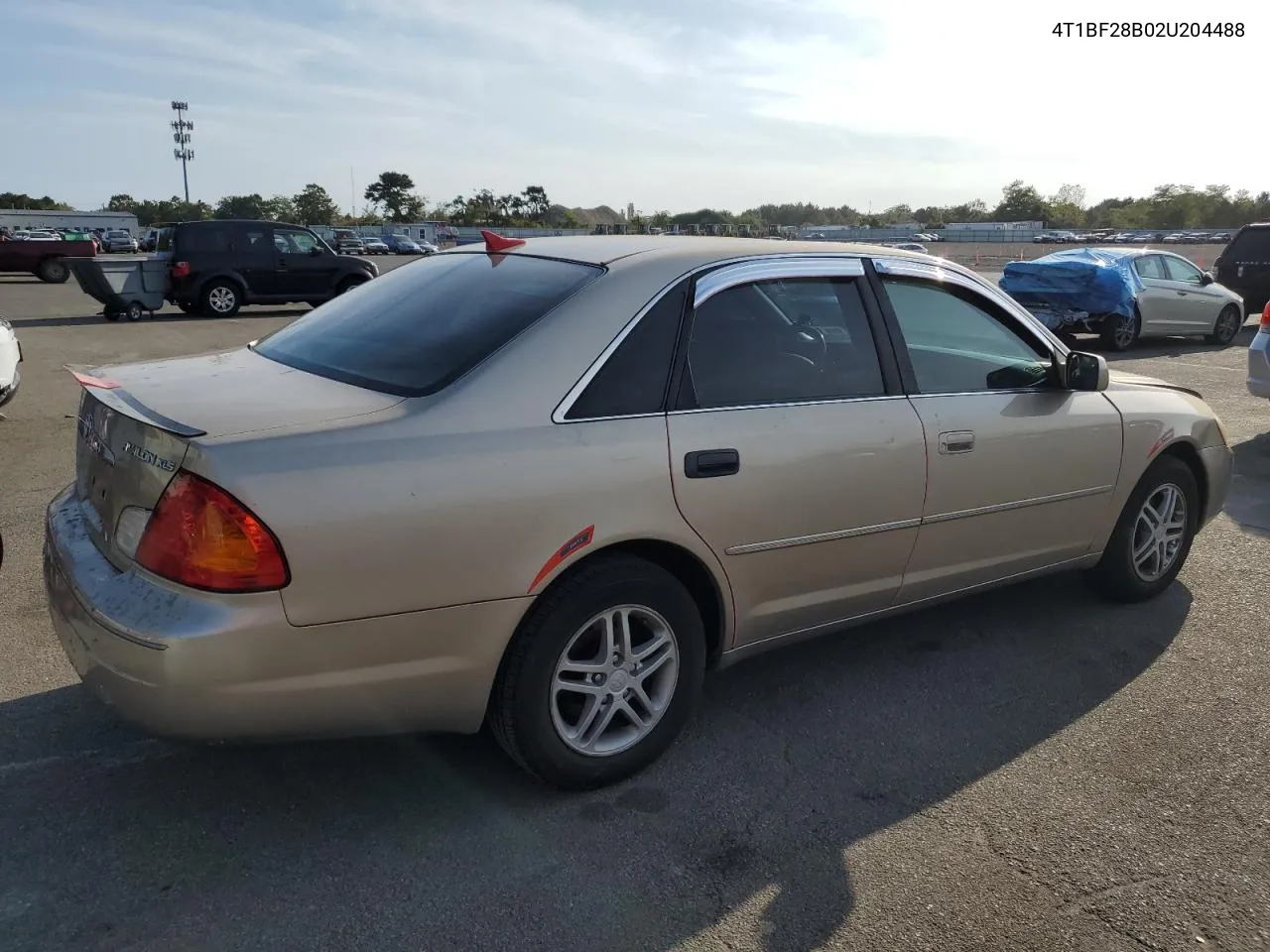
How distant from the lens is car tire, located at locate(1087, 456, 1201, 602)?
4516 millimetres

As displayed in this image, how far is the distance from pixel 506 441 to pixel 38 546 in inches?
141

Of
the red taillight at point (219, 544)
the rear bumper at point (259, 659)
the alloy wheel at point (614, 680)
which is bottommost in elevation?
the alloy wheel at point (614, 680)

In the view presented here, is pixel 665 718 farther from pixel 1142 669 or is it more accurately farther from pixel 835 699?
pixel 1142 669

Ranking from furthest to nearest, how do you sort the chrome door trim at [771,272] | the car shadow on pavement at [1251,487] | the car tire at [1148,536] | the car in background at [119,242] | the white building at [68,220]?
the white building at [68,220] → the car in background at [119,242] → the car shadow on pavement at [1251,487] → the car tire at [1148,536] → the chrome door trim at [771,272]

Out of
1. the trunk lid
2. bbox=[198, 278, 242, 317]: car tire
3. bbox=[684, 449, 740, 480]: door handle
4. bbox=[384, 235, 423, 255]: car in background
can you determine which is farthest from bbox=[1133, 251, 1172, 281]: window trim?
bbox=[384, 235, 423, 255]: car in background

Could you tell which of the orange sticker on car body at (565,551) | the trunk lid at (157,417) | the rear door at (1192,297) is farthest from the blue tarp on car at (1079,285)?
the trunk lid at (157,417)

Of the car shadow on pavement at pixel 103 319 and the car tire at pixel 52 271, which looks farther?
the car tire at pixel 52 271

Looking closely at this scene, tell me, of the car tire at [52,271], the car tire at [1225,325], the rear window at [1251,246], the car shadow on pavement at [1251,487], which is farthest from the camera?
the car tire at [52,271]

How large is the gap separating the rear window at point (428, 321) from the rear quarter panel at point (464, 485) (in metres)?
0.12

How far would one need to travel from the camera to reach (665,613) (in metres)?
3.07

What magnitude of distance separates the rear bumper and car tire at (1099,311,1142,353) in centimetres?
1312

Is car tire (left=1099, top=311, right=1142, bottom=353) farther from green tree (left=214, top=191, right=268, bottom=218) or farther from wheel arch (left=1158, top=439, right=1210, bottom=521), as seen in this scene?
green tree (left=214, top=191, right=268, bottom=218)

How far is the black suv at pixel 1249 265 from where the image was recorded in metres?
16.4

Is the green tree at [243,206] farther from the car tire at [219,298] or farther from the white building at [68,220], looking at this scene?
the car tire at [219,298]
